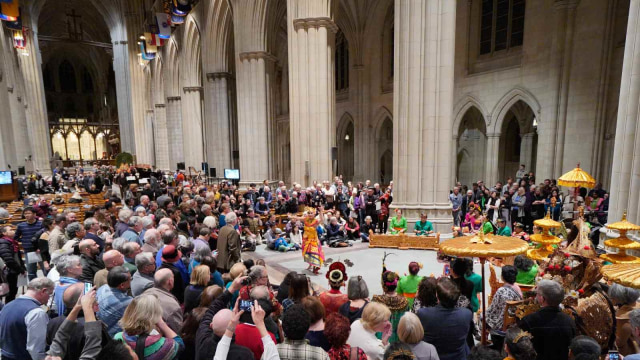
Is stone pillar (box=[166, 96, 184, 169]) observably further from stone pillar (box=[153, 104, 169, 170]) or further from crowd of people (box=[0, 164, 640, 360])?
crowd of people (box=[0, 164, 640, 360])

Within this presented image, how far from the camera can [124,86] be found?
36.0 meters

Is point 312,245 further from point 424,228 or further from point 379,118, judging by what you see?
point 379,118

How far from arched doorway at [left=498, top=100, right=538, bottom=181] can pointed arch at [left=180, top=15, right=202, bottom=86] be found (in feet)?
70.7

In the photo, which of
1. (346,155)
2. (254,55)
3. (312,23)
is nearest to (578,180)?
(312,23)

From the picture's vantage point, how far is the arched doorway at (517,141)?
17531mm

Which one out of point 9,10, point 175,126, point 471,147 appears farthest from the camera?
point 175,126

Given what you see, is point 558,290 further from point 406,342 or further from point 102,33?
point 102,33

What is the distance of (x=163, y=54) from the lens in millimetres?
30703

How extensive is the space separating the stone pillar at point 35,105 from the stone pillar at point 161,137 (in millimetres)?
8981

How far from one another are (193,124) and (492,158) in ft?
68.6

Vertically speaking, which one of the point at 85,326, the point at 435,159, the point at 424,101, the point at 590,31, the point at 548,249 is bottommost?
the point at 548,249

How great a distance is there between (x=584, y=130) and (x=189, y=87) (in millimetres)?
24665

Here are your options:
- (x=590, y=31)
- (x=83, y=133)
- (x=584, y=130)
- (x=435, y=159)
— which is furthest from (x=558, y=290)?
(x=83, y=133)

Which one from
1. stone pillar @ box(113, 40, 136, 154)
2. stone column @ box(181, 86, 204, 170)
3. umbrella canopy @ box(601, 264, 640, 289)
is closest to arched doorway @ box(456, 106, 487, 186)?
umbrella canopy @ box(601, 264, 640, 289)
